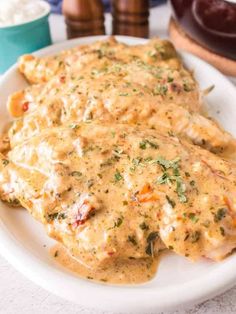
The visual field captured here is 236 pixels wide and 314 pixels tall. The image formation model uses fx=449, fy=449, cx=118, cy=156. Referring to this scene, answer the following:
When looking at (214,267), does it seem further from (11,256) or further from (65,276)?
(11,256)

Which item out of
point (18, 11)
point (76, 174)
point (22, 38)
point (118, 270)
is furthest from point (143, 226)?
point (18, 11)

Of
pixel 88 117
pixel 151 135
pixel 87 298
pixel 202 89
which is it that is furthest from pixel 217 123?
pixel 87 298

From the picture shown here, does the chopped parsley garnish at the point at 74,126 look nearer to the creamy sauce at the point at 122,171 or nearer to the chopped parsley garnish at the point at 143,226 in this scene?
the creamy sauce at the point at 122,171

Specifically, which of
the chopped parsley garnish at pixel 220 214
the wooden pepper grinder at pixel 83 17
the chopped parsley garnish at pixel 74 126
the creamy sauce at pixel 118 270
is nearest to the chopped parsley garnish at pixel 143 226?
the creamy sauce at pixel 118 270

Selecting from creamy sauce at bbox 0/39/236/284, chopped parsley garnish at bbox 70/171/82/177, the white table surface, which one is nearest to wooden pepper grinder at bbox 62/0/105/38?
creamy sauce at bbox 0/39/236/284

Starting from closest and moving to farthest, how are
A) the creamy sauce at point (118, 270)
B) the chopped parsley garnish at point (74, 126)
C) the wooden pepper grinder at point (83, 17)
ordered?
the creamy sauce at point (118, 270) < the chopped parsley garnish at point (74, 126) < the wooden pepper grinder at point (83, 17)

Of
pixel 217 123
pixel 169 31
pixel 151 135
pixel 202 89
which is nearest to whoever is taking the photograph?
pixel 151 135

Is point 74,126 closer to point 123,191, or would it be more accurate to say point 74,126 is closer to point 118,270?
point 123,191
